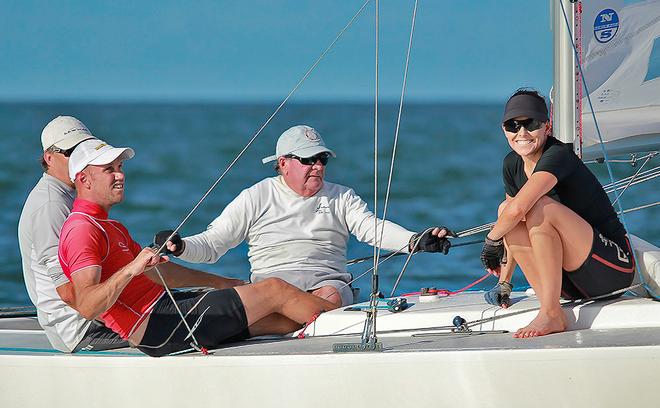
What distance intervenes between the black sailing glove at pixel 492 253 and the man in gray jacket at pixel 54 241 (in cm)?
136

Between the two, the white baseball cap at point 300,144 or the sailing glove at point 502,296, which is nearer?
the sailing glove at point 502,296

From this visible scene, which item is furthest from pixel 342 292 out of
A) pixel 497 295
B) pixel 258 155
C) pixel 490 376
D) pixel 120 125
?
pixel 120 125

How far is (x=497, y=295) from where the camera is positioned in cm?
465

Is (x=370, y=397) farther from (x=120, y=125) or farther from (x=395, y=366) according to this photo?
(x=120, y=125)

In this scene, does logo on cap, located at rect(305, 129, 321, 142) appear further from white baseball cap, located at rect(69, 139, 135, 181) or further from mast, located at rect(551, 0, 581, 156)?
mast, located at rect(551, 0, 581, 156)

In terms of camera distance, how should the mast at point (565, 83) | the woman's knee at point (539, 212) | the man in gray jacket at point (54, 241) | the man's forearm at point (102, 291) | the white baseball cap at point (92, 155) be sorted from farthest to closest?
the mast at point (565, 83) → the man in gray jacket at point (54, 241) → the white baseball cap at point (92, 155) → the woman's knee at point (539, 212) → the man's forearm at point (102, 291)

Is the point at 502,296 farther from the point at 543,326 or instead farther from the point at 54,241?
the point at 54,241

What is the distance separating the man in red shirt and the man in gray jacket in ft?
0.33

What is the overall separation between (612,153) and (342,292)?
1.46 metres

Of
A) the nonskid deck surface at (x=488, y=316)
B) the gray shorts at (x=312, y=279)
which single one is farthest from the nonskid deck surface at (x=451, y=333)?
the gray shorts at (x=312, y=279)

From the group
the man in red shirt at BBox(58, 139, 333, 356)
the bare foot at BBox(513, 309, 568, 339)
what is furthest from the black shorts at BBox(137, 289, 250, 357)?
the bare foot at BBox(513, 309, 568, 339)

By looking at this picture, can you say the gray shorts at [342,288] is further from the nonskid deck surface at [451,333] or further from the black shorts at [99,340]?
the black shorts at [99,340]

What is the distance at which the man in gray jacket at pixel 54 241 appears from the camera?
4.42 metres

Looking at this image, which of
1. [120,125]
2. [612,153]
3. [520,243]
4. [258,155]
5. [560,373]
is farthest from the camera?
[120,125]
